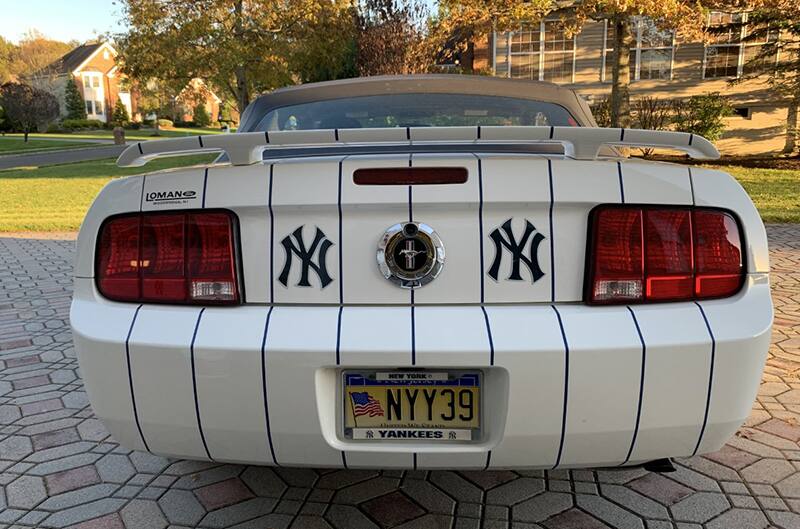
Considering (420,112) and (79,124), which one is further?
(79,124)

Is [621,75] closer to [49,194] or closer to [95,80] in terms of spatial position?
[49,194]

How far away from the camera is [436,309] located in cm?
175

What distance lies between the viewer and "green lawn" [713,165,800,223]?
31.3ft

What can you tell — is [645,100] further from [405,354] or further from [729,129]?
[405,354]

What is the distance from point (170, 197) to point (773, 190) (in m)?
13.7

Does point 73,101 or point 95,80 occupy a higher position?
point 95,80

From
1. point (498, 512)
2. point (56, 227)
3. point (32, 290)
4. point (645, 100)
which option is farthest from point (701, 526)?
point (645, 100)

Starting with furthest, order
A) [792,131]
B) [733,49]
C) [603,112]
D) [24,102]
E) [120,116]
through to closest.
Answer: [120,116] < [24,102] < [733,49] < [603,112] < [792,131]

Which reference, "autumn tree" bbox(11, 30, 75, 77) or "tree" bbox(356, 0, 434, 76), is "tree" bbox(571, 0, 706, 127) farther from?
"autumn tree" bbox(11, 30, 75, 77)

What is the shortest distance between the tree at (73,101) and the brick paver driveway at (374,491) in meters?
64.7

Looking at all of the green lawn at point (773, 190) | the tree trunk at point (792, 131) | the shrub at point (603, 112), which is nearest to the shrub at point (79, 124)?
the shrub at point (603, 112)

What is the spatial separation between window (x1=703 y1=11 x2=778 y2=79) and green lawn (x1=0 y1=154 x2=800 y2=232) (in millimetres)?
6640

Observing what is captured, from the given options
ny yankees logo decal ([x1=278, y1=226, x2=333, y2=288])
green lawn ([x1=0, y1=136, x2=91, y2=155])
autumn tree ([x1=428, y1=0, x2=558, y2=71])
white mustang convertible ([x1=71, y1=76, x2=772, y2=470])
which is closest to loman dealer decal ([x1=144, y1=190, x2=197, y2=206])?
white mustang convertible ([x1=71, y1=76, x2=772, y2=470])

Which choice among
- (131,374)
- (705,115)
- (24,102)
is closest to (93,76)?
(24,102)
